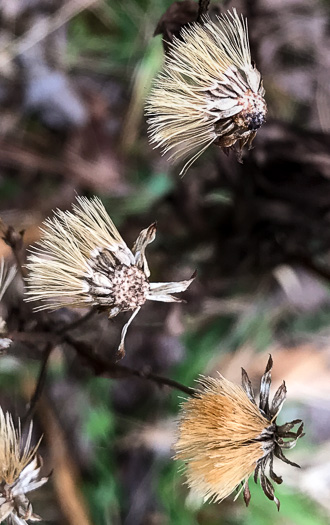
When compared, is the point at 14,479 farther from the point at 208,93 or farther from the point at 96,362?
the point at 208,93

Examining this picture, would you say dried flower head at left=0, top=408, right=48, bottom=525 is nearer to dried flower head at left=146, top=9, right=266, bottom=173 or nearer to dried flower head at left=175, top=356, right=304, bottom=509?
dried flower head at left=175, top=356, right=304, bottom=509

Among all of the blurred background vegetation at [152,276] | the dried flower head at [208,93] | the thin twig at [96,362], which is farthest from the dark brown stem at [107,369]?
the blurred background vegetation at [152,276]

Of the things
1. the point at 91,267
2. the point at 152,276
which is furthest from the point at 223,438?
the point at 152,276

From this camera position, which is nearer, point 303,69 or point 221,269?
point 221,269

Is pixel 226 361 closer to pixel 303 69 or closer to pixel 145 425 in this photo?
pixel 145 425

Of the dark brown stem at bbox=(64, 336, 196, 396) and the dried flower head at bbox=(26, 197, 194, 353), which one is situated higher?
the dried flower head at bbox=(26, 197, 194, 353)

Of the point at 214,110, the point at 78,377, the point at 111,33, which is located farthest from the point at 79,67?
the point at 214,110

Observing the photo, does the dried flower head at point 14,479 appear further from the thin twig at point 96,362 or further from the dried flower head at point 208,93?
the dried flower head at point 208,93

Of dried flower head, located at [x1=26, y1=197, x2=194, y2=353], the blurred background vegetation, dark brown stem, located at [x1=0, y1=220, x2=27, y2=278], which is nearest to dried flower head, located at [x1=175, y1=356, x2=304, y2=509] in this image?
dried flower head, located at [x1=26, y1=197, x2=194, y2=353]
